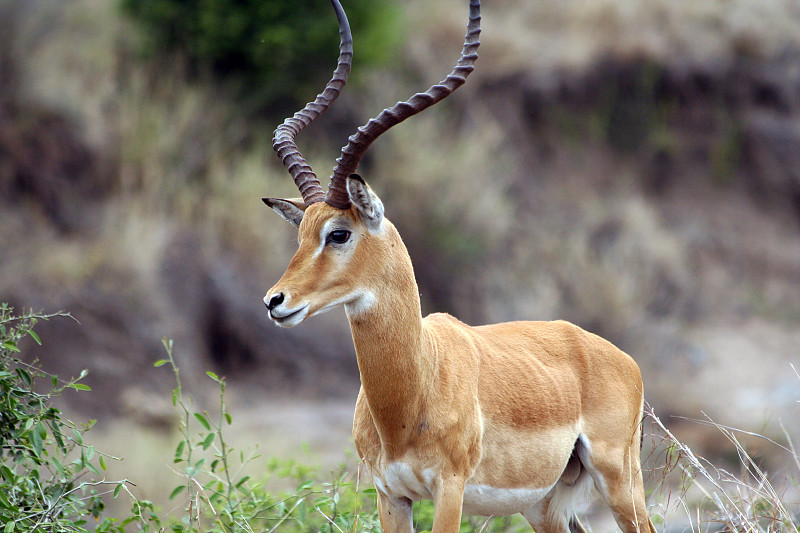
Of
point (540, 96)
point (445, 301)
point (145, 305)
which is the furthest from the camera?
point (540, 96)

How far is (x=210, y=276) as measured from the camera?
523 inches

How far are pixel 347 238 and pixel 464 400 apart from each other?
111cm

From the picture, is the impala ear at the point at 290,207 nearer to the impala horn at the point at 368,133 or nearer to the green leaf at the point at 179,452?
the impala horn at the point at 368,133

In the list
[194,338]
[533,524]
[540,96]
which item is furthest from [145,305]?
[540,96]

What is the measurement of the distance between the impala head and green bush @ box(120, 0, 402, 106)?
34.7ft

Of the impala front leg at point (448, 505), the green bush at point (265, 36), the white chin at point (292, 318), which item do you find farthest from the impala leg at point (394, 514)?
the green bush at point (265, 36)

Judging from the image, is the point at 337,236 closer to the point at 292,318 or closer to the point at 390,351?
the point at 292,318

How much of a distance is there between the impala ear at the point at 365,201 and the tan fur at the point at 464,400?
0.06 m

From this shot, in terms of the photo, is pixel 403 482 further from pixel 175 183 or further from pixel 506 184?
pixel 506 184

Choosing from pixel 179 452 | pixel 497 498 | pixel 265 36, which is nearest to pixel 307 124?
pixel 179 452

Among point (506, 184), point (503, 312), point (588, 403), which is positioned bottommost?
point (503, 312)

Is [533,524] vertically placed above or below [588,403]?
below

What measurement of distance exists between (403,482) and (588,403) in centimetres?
153

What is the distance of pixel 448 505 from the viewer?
4.75 meters
